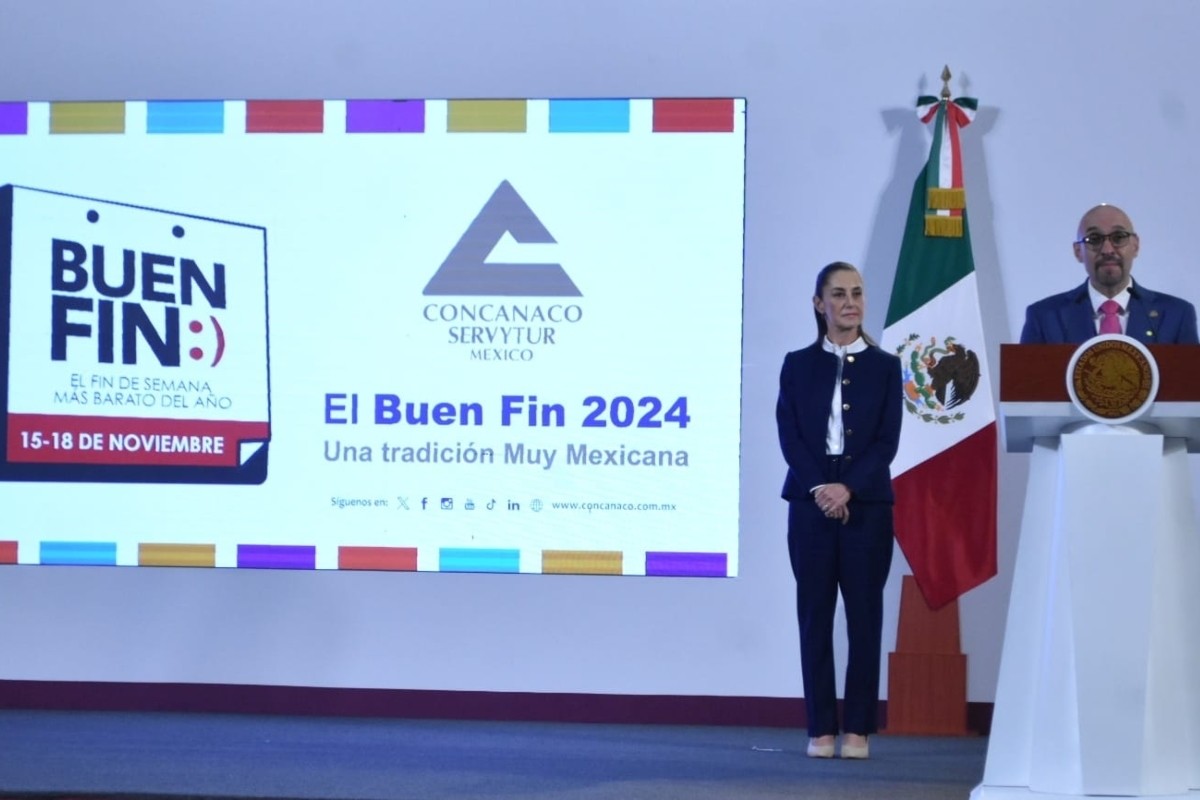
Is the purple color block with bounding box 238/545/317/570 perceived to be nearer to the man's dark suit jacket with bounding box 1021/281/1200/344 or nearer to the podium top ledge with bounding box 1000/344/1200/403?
the man's dark suit jacket with bounding box 1021/281/1200/344

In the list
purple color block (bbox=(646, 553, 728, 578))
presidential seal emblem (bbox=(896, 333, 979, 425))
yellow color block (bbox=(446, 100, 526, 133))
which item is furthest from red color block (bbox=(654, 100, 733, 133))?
purple color block (bbox=(646, 553, 728, 578))

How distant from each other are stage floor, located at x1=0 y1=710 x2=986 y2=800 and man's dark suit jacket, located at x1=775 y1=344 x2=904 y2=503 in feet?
2.61

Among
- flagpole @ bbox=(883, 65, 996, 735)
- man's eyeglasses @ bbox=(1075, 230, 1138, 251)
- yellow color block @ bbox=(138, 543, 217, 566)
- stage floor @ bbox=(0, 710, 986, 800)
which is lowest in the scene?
stage floor @ bbox=(0, 710, 986, 800)

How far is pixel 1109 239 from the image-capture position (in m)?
3.69

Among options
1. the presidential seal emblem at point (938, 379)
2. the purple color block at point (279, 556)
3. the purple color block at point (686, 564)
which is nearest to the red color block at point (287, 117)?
the purple color block at point (279, 556)

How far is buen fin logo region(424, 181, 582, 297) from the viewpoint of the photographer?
205 inches

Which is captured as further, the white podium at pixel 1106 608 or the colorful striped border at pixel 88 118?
the colorful striped border at pixel 88 118

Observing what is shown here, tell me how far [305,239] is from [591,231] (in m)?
1.01

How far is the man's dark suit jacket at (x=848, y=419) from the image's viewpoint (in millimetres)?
4207

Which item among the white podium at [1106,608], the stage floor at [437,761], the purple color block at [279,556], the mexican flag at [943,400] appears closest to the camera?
the white podium at [1106,608]

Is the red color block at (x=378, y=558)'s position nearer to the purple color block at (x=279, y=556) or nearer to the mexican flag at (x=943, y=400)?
the purple color block at (x=279, y=556)

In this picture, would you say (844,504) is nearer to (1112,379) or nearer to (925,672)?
(925,672)

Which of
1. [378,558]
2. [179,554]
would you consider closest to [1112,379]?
[378,558]

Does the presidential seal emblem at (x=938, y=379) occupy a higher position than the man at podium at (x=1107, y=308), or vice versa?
the man at podium at (x=1107, y=308)
